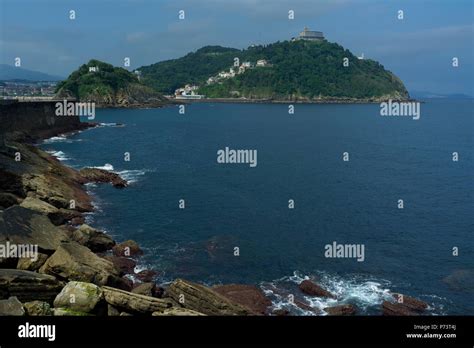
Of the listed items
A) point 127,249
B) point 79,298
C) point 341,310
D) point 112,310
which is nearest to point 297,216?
point 127,249

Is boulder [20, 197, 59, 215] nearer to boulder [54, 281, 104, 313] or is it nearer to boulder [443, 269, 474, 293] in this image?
boulder [54, 281, 104, 313]

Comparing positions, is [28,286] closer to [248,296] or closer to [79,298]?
[79,298]

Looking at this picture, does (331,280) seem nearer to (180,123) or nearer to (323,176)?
(323,176)

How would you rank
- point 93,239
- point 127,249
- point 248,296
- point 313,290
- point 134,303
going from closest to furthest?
1. point 134,303
2. point 248,296
3. point 313,290
4. point 93,239
5. point 127,249

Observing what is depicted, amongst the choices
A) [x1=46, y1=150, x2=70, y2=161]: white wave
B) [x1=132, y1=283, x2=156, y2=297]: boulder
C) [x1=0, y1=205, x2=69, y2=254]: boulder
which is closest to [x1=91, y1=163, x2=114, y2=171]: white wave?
[x1=46, y1=150, x2=70, y2=161]: white wave

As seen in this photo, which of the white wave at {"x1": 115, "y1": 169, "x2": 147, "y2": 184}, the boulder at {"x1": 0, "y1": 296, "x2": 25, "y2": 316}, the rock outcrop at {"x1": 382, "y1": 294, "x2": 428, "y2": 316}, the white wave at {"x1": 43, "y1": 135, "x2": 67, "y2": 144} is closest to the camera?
the boulder at {"x1": 0, "y1": 296, "x2": 25, "y2": 316}
